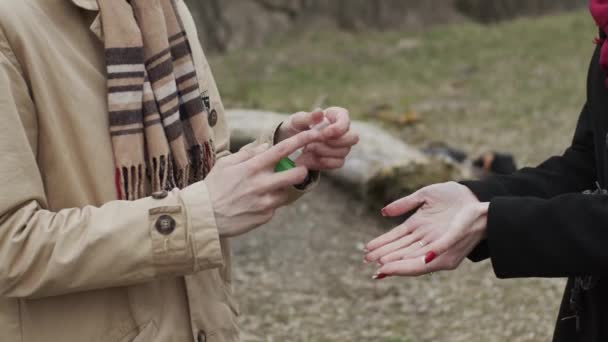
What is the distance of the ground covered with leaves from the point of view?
4.97 m

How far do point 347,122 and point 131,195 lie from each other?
0.59 meters

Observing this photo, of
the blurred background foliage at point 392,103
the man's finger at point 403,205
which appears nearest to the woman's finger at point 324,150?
the man's finger at point 403,205

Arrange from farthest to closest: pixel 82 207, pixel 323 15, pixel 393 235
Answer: pixel 323 15
pixel 393 235
pixel 82 207

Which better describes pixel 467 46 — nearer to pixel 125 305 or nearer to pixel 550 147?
pixel 550 147

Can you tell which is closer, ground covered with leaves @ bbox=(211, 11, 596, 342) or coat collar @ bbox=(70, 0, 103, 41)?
coat collar @ bbox=(70, 0, 103, 41)

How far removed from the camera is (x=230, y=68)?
1214 centimetres

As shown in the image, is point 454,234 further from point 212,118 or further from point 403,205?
point 212,118

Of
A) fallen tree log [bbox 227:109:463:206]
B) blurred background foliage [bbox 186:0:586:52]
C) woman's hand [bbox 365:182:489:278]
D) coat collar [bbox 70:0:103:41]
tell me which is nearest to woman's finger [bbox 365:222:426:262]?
woman's hand [bbox 365:182:489:278]

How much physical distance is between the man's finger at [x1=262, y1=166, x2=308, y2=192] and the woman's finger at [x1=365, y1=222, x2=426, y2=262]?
0.93 ft

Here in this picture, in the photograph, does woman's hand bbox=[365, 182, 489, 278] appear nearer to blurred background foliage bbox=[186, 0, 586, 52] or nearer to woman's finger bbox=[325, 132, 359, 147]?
woman's finger bbox=[325, 132, 359, 147]

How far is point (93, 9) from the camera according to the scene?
6.54 ft

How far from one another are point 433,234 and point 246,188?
47 centimetres

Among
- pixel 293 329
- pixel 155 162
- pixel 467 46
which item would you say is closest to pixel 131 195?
pixel 155 162

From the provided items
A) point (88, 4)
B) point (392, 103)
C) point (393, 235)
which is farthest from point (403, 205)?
point (392, 103)
